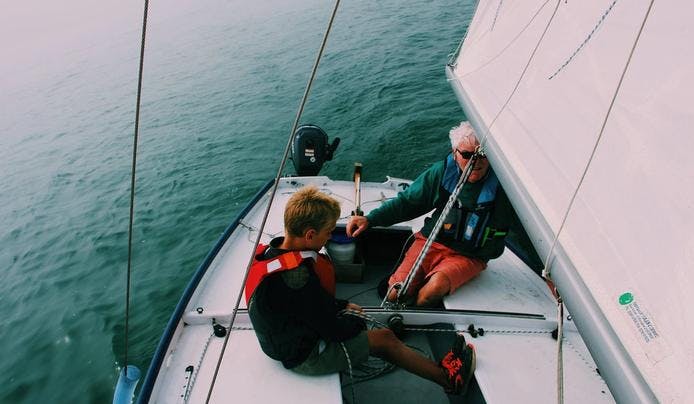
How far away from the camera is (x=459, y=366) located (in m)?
2.50

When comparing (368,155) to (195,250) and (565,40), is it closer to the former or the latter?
(195,250)

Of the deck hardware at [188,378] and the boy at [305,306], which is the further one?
the deck hardware at [188,378]

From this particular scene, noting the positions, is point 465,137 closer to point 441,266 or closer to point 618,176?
point 441,266

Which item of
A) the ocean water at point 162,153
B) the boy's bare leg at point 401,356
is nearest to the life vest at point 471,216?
the boy's bare leg at point 401,356

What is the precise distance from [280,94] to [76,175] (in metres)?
6.33

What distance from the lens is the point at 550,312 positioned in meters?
2.95

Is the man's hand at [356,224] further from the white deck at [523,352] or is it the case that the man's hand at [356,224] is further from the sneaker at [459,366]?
the sneaker at [459,366]

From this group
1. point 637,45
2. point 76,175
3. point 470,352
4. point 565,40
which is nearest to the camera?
point 637,45

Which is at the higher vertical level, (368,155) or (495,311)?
(495,311)

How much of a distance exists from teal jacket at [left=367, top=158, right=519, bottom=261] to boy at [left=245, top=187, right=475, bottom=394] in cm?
96

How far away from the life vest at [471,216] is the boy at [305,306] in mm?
973

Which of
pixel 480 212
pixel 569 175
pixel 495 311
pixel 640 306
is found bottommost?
pixel 495 311

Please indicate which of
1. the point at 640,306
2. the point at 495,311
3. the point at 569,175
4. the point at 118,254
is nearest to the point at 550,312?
the point at 495,311

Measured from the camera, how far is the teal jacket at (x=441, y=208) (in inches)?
120
